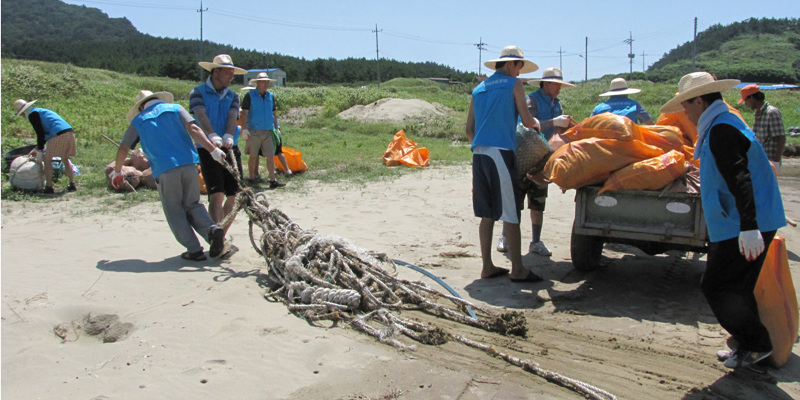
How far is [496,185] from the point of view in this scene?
4973mm

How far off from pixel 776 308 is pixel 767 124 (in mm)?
4189

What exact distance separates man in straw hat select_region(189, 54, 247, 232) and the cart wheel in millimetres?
3254

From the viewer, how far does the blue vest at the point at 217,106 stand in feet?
18.9

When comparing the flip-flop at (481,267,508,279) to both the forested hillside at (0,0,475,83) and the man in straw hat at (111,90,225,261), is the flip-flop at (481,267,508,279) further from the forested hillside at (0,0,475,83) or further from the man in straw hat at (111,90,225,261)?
the forested hillside at (0,0,475,83)

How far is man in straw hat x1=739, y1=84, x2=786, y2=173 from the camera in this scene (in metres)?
6.62

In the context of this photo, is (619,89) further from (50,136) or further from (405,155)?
(50,136)

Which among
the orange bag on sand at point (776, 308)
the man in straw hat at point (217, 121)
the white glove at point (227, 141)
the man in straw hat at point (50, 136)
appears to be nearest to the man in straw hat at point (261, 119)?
the man in straw hat at point (50, 136)

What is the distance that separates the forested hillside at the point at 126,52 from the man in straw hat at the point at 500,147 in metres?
66.6

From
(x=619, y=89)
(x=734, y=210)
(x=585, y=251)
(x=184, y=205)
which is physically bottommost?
(x=585, y=251)

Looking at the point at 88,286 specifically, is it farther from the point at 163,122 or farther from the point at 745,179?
the point at 745,179

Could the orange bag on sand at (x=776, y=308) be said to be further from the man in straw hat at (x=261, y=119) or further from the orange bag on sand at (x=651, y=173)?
the man in straw hat at (x=261, y=119)

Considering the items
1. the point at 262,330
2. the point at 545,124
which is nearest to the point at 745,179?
the point at 545,124

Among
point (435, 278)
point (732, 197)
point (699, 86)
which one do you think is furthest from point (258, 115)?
point (732, 197)

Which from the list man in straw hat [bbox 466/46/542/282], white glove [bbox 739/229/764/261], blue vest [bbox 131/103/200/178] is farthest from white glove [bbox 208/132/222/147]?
white glove [bbox 739/229/764/261]
